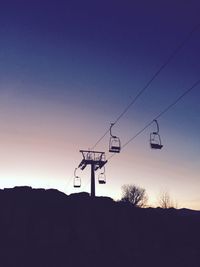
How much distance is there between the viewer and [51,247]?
28.0 metres

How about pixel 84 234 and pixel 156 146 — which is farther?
pixel 84 234

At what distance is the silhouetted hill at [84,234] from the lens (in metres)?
27.6

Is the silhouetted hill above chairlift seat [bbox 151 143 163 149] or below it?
below

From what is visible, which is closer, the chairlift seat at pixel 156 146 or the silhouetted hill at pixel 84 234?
the chairlift seat at pixel 156 146

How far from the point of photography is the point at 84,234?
98.5ft

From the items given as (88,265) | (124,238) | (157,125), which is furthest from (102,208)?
(157,125)

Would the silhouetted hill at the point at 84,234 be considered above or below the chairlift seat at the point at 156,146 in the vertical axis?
below

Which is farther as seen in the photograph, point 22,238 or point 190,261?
point 190,261

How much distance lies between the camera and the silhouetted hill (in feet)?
90.5

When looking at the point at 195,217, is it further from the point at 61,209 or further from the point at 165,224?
the point at 61,209

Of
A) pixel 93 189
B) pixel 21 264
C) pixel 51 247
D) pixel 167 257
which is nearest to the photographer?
pixel 21 264

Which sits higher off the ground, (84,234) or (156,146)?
(156,146)

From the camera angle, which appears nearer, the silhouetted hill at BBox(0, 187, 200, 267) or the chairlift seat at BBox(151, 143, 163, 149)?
the chairlift seat at BBox(151, 143, 163, 149)

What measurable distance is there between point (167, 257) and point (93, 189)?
17638 millimetres
